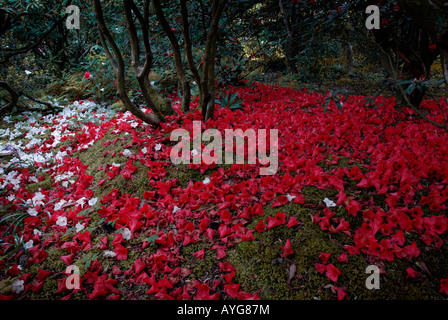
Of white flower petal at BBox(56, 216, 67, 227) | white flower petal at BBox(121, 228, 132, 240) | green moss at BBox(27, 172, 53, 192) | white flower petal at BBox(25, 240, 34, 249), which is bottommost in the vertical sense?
white flower petal at BBox(25, 240, 34, 249)

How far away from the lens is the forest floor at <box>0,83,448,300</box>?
5.34 feet

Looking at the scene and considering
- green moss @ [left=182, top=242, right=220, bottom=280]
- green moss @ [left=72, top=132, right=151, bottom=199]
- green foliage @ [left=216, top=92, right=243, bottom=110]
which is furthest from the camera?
green foliage @ [left=216, top=92, right=243, bottom=110]

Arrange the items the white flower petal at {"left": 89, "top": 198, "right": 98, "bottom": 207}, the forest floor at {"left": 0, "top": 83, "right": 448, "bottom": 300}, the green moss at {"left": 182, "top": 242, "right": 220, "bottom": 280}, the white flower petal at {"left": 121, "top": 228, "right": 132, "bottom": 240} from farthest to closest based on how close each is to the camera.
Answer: the white flower petal at {"left": 89, "top": 198, "right": 98, "bottom": 207} → the white flower petal at {"left": 121, "top": 228, "right": 132, "bottom": 240} → the green moss at {"left": 182, "top": 242, "right": 220, "bottom": 280} → the forest floor at {"left": 0, "top": 83, "right": 448, "bottom": 300}

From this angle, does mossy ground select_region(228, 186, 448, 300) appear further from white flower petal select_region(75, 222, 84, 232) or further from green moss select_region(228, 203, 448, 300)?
white flower petal select_region(75, 222, 84, 232)

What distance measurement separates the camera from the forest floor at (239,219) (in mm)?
1628

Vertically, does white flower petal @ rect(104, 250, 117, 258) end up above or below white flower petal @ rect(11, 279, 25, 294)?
above

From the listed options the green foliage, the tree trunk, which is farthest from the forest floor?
the green foliage

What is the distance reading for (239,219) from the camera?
211 cm

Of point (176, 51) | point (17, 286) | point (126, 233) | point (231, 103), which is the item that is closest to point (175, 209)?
point (126, 233)

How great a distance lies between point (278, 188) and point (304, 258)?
28.2 inches

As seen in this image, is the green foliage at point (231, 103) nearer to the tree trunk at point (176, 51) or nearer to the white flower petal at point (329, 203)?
the tree trunk at point (176, 51)

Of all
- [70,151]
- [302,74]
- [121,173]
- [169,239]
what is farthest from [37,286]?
[302,74]

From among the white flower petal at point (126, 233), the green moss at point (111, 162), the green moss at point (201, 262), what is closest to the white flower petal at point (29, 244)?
the green moss at point (111, 162)

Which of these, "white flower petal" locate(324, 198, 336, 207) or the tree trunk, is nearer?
"white flower petal" locate(324, 198, 336, 207)
